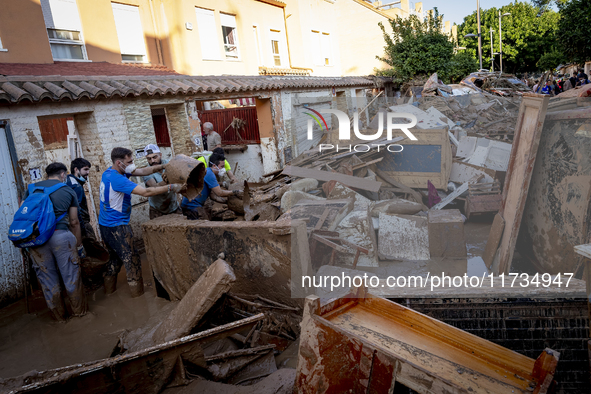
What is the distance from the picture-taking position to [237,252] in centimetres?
388

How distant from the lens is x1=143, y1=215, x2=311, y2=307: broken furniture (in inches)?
140

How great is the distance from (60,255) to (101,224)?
2.01 feet

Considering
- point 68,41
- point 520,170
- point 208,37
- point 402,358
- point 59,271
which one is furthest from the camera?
point 208,37

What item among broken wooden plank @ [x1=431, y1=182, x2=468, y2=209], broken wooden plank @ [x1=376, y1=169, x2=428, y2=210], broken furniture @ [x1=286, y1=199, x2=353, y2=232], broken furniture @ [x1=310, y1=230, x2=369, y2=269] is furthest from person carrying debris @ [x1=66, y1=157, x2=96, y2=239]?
broken wooden plank @ [x1=431, y1=182, x2=468, y2=209]

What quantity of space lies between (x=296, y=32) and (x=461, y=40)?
29.1 m

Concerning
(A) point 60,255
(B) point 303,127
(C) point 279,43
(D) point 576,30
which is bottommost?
(A) point 60,255

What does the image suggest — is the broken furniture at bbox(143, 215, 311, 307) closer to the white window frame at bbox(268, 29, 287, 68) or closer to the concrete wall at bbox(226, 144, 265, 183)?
the concrete wall at bbox(226, 144, 265, 183)

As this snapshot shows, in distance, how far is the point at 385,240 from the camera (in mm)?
5371

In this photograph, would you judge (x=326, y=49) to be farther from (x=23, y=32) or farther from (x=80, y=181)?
(x=80, y=181)

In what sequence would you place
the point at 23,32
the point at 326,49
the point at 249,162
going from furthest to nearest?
the point at 326,49
the point at 249,162
the point at 23,32

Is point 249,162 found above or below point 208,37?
below

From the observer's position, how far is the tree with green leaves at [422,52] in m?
19.8

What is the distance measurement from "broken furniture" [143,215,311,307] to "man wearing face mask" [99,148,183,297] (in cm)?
36

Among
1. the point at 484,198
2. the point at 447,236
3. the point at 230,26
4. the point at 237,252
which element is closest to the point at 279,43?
the point at 230,26
